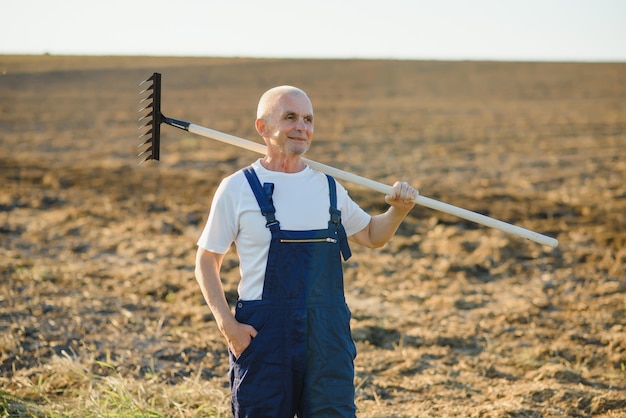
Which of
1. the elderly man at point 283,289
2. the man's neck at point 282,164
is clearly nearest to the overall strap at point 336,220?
the elderly man at point 283,289

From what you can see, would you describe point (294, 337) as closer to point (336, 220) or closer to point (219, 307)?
point (219, 307)

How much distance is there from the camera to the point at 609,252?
774cm

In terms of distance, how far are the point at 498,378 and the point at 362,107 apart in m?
22.4

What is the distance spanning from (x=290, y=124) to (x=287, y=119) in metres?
0.03

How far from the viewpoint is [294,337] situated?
271cm

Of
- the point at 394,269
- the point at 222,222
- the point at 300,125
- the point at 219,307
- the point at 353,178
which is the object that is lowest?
the point at 394,269

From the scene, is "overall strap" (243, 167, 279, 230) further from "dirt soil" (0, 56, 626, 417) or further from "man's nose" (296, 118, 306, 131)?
"dirt soil" (0, 56, 626, 417)

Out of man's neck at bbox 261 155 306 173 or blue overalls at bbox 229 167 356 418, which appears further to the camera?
man's neck at bbox 261 155 306 173

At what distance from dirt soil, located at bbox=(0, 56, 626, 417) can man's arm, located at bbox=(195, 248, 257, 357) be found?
1.45 meters

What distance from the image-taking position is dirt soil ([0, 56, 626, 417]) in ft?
15.6

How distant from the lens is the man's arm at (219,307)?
8.85 ft

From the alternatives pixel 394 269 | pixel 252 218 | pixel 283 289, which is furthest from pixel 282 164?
pixel 394 269

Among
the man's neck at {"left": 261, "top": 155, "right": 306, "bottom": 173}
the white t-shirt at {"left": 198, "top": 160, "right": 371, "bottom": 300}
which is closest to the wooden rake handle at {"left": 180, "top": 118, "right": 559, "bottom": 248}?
the man's neck at {"left": 261, "top": 155, "right": 306, "bottom": 173}

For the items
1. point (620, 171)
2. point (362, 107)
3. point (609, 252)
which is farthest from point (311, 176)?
point (362, 107)
